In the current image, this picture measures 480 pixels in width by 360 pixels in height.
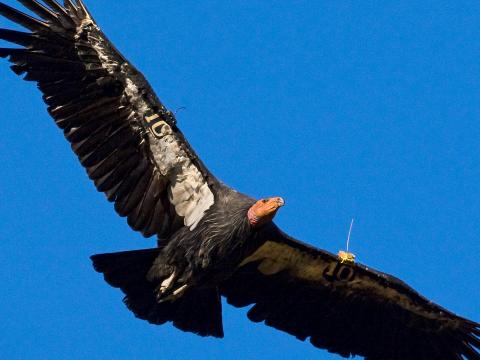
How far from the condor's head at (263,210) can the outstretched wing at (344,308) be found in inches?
46.1

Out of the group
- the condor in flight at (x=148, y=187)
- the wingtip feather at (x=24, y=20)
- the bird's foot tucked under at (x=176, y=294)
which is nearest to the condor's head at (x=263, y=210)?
the condor in flight at (x=148, y=187)

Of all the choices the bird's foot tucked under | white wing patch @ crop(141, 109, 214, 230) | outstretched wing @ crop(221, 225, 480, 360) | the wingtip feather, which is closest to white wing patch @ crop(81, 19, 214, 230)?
white wing patch @ crop(141, 109, 214, 230)

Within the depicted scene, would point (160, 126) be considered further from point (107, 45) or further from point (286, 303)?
point (286, 303)

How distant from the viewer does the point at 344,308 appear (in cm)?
2044

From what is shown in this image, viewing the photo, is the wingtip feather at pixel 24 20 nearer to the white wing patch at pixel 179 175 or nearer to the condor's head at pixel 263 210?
the white wing patch at pixel 179 175

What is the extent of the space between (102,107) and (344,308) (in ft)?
13.1

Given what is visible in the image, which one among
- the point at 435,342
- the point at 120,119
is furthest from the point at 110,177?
the point at 435,342

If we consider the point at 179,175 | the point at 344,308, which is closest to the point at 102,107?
the point at 179,175

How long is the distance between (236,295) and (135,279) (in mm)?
1544

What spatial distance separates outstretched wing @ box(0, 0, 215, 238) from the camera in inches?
748

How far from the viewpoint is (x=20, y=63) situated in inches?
748

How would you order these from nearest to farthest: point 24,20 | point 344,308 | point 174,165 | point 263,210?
1. point 263,210
2. point 24,20
3. point 174,165
4. point 344,308

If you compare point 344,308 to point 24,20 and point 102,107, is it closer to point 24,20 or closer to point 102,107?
point 102,107

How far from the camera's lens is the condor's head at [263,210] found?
60.7 ft
